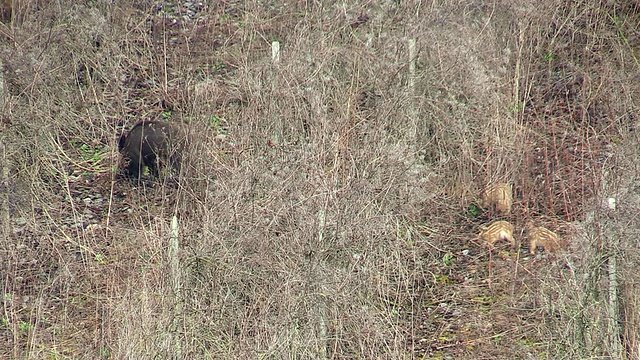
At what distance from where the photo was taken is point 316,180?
9.46m

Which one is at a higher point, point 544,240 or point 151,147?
point 544,240

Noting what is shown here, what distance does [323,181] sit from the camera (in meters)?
9.37

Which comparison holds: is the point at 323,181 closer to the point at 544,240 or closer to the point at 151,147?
the point at 544,240

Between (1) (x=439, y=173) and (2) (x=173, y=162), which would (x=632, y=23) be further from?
(2) (x=173, y=162)

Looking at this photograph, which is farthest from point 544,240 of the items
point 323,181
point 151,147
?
point 151,147

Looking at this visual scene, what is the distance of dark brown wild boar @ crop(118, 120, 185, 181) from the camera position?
40.2ft

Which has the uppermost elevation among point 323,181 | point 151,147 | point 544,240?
point 323,181

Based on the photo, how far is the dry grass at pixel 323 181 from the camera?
8.80 metres

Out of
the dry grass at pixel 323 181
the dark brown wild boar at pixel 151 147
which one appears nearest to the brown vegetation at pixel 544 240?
the dry grass at pixel 323 181

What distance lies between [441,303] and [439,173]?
89.2 inches

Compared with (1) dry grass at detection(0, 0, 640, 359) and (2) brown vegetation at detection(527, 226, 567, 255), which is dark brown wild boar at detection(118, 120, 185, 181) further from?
(2) brown vegetation at detection(527, 226, 567, 255)

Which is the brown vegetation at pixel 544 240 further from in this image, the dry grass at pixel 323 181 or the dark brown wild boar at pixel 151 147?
the dark brown wild boar at pixel 151 147

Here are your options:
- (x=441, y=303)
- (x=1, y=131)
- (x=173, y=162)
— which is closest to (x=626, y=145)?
(x=441, y=303)

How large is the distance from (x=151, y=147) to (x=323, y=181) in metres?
3.80
